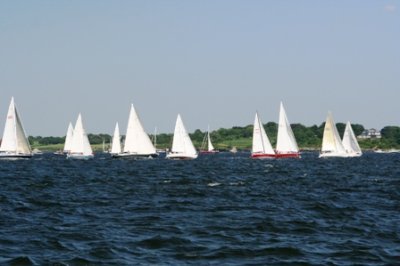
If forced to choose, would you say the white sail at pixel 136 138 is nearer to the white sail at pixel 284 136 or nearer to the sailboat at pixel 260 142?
the sailboat at pixel 260 142

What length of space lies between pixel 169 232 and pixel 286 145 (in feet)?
373

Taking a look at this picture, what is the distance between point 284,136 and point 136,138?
29155 millimetres

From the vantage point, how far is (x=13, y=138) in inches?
4535

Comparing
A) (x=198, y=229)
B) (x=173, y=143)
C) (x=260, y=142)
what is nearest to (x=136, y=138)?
(x=173, y=143)

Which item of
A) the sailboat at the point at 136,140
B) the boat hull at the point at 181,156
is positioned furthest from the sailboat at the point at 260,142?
the sailboat at the point at 136,140

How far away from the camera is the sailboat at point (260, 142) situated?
133 metres

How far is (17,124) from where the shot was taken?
4523 inches

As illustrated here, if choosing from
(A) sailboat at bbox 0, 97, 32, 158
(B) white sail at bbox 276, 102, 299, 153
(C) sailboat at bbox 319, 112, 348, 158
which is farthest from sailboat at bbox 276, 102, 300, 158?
(A) sailboat at bbox 0, 97, 32, 158

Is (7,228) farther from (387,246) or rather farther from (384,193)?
(384,193)

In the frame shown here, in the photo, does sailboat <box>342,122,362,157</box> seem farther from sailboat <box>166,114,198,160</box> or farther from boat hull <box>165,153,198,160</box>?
sailboat <box>166,114,198,160</box>

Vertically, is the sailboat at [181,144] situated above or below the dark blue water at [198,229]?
above

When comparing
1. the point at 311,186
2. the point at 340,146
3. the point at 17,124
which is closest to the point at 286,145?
the point at 340,146

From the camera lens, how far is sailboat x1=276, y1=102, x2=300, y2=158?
133625mm

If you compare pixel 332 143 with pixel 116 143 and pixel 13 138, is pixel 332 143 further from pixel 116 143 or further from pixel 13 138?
pixel 13 138
